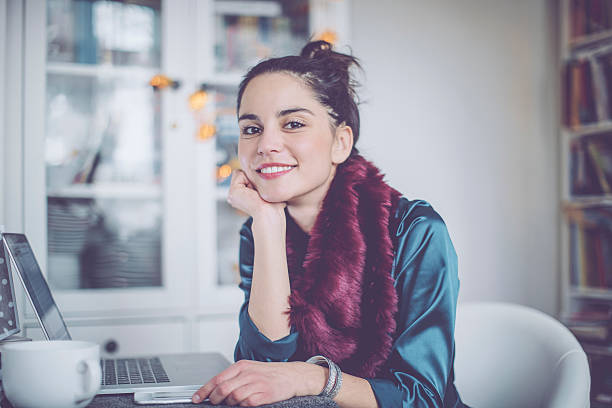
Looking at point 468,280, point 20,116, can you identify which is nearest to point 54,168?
point 20,116

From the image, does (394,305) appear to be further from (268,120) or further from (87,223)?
(87,223)

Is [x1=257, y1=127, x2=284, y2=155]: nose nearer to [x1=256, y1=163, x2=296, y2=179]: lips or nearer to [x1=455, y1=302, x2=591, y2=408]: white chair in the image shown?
[x1=256, y1=163, x2=296, y2=179]: lips

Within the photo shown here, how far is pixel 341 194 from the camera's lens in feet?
4.21

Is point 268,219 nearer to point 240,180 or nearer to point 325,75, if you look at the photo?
point 240,180

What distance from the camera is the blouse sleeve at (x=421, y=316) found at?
0.97m

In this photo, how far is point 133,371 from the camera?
1.08 meters

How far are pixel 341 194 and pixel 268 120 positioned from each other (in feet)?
0.77

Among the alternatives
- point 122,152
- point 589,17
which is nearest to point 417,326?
point 122,152

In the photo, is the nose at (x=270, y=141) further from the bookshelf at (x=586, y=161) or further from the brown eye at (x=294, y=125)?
the bookshelf at (x=586, y=161)

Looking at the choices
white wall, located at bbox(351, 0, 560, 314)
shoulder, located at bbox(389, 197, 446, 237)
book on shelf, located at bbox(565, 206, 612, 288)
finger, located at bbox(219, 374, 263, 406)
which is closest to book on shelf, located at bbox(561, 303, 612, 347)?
book on shelf, located at bbox(565, 206, 612, 288)

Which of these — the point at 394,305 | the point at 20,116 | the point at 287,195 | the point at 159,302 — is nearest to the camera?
the point at 394,305

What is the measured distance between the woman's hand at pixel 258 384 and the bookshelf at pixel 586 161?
6.37 ft

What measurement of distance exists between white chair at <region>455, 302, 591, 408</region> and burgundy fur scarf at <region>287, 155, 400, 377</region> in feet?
1.11

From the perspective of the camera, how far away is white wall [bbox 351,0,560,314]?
2.73 metres
